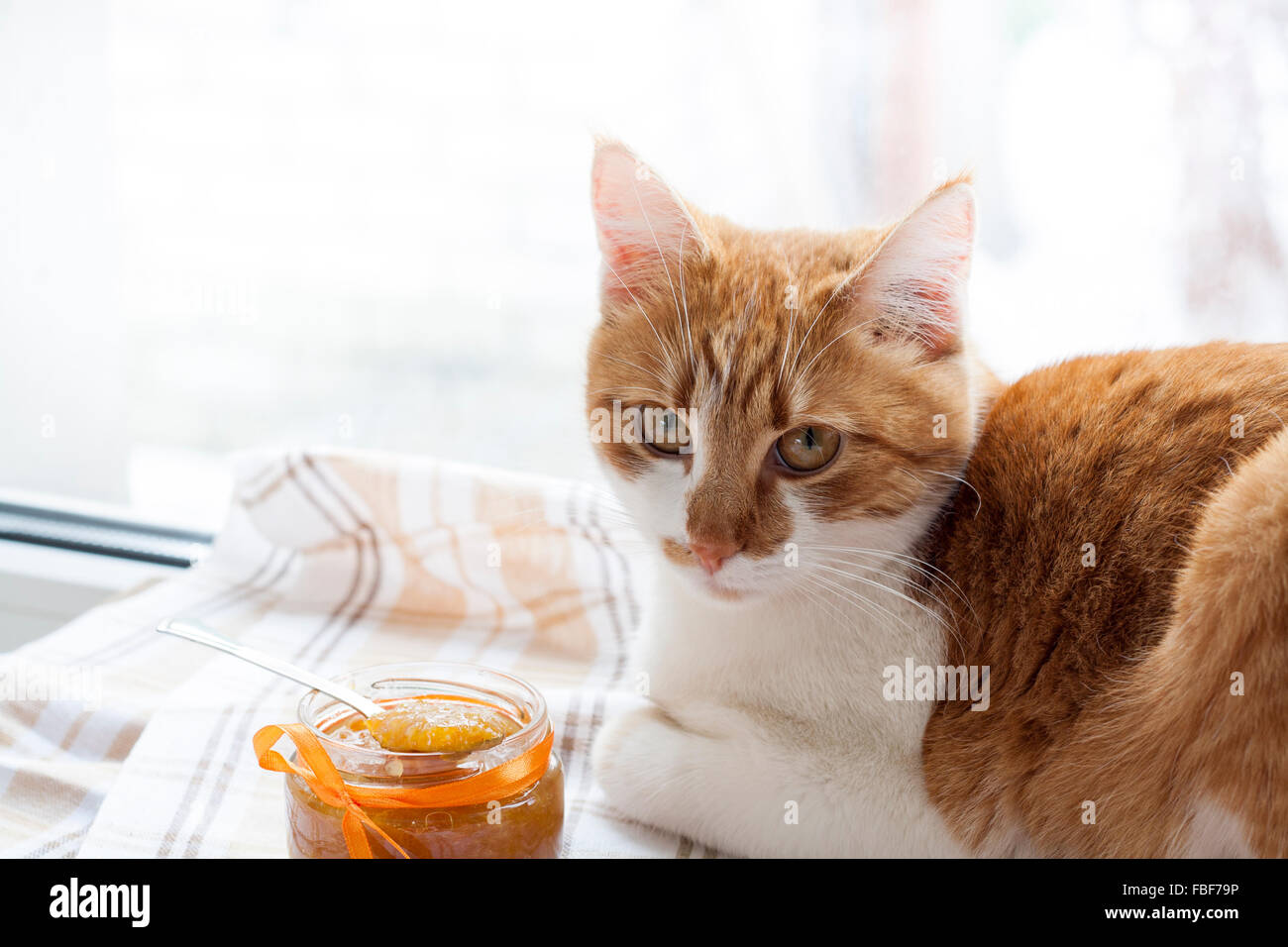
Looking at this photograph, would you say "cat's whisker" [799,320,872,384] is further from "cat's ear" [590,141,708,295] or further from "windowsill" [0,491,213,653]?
"windowsill" [0,491,213,653]

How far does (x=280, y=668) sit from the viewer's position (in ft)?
3.30

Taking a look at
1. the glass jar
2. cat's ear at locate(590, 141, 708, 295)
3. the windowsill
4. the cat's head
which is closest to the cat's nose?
the cat's head

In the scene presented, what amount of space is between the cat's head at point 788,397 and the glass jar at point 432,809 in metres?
0.26

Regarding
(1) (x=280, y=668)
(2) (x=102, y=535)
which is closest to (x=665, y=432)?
(1) (x=280, y=668)

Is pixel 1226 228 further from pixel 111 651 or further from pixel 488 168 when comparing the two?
pixel 111 651

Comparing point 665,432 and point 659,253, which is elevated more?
point 659,253

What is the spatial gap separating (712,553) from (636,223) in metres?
0.39

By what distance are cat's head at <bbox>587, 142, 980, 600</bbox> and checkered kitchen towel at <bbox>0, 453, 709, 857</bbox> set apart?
17cm

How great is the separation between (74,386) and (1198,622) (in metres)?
1.86

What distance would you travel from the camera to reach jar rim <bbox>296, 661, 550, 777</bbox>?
91 centimetres

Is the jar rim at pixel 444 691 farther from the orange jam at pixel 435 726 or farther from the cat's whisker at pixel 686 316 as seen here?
the cat's whisker at pixel 686 316

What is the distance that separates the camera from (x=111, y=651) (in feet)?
5.01

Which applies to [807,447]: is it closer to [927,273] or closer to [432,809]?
[927,273]

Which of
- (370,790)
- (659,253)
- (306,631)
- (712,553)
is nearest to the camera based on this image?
(370,790)
